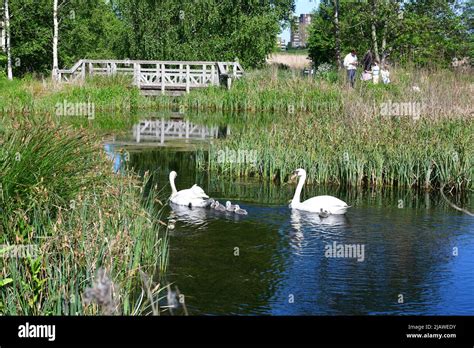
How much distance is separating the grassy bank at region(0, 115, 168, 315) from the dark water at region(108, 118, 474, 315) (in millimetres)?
655

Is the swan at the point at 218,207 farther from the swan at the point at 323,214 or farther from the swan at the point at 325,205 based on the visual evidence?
the swan at the point at 323,214

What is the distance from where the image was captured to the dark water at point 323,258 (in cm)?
769

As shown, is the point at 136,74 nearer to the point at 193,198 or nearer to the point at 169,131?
the point at 169,131

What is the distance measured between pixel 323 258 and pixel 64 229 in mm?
3051

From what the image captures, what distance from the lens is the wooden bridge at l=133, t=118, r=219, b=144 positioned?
2095 cm

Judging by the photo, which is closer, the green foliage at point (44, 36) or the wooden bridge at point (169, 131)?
the wooden bridge at point (169, 131)

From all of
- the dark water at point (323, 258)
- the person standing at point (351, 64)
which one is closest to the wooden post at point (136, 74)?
the person standing at point (351, 64)

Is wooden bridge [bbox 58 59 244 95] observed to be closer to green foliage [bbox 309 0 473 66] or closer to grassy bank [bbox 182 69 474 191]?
green foliage [bbox 309 0 473 66]

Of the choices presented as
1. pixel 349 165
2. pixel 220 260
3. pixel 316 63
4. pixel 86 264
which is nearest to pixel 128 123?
pixel 349 165

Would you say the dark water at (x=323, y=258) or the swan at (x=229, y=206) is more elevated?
the swan at (x=229, y=206)

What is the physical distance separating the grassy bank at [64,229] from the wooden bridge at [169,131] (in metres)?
11.5
